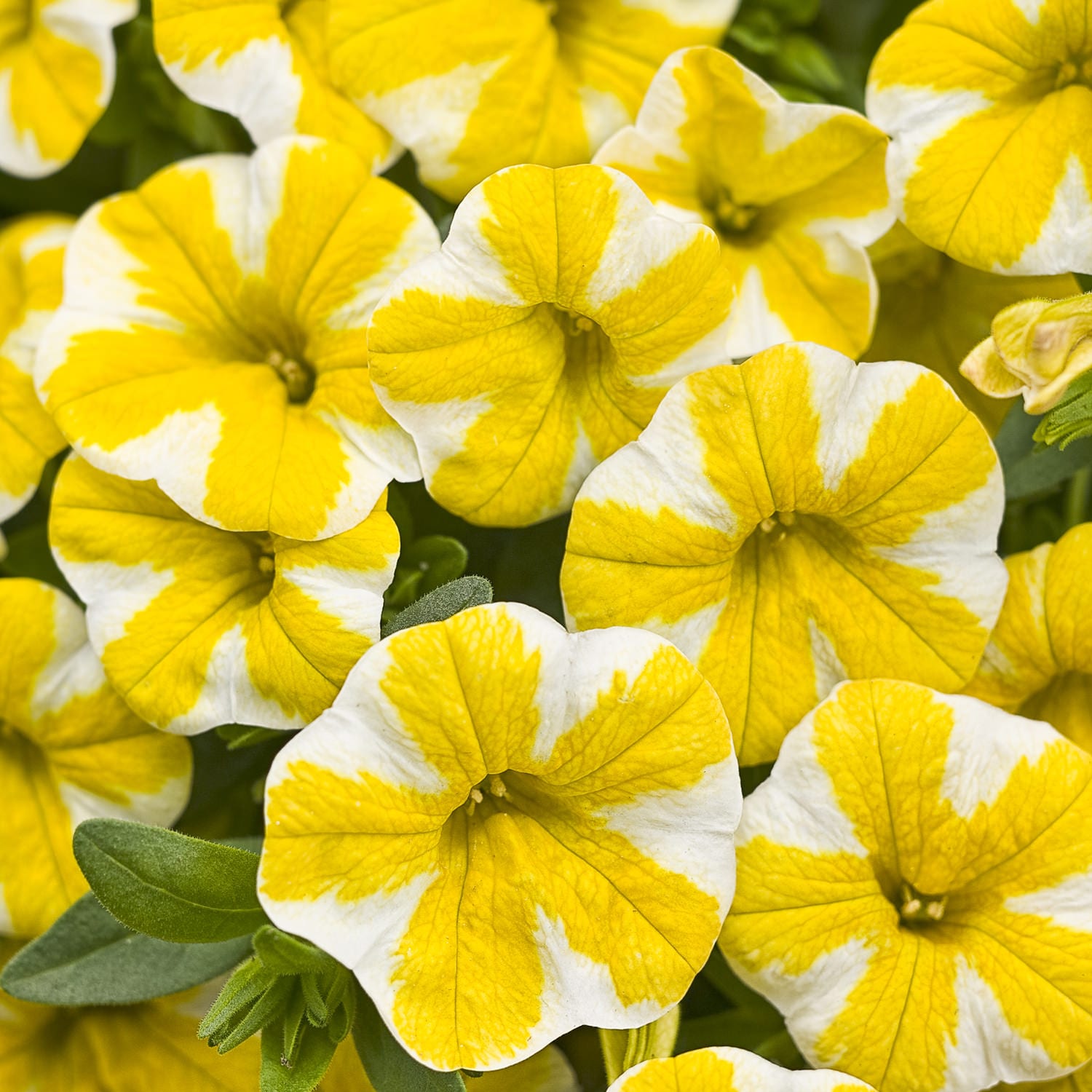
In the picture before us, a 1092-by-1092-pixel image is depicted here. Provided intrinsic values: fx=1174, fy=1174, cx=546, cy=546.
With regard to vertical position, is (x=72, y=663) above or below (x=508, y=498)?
below

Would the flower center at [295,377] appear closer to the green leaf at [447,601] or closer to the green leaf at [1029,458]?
the green leaf at [447,601]

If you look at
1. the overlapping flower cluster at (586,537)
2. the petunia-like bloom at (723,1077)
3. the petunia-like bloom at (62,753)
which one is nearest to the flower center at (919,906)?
the overlapping flower cluster at (586,537)

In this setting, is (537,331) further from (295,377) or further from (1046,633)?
(1046,633)

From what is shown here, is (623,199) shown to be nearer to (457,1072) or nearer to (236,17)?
(236,17)

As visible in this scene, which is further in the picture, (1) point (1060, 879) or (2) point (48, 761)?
(2) point (48, 761)

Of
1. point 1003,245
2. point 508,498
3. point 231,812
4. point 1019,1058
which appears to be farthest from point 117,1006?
point 1003,245

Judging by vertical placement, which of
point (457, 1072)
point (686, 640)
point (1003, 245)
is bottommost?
point (457, 1072)
